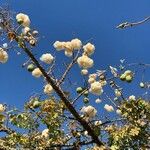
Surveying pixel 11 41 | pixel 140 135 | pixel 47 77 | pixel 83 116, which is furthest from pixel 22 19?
pixel 140 135

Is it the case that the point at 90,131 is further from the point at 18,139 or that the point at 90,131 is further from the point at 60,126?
the point at 18,139

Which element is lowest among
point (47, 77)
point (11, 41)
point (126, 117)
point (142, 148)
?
point (142, 148)

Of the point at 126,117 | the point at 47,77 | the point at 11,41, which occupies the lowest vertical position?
the point at 126,117

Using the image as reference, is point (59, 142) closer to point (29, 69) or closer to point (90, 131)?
→ point (90, 131)

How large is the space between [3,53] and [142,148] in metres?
2.69

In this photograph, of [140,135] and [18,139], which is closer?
[140,135]

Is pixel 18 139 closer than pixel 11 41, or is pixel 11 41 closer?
pixel 11 41

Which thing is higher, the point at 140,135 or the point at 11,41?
the point at 11,41

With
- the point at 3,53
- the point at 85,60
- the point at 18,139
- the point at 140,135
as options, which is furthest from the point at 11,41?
the point at 140,135

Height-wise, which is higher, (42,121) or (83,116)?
(42,121)

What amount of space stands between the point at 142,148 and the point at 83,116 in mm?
1083

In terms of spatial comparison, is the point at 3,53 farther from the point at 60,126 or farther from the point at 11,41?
Result: the point at 60,126

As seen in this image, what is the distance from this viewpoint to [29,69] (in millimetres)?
8633

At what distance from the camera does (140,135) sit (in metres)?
8.55
